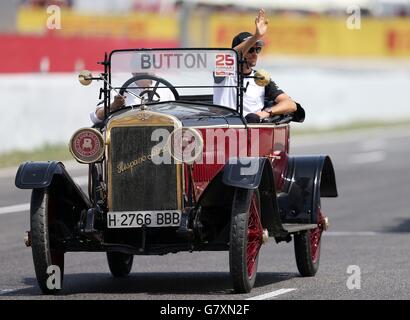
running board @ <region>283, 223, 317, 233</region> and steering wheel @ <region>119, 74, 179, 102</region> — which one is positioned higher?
steering wheel @ <region>119, 74, 179, 102</region>

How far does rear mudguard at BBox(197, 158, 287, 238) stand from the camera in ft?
28.8

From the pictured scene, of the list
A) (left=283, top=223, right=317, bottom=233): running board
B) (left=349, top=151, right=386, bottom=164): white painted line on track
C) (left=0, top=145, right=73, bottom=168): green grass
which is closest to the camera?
(left=283, top=223, right=317, bottom=233): running board

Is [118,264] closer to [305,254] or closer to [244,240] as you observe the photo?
[305,254]

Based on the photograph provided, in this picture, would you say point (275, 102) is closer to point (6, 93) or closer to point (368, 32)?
point (6, 93)

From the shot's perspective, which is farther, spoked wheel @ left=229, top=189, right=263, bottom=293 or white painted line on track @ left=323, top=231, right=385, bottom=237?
white painted line on track @ left=323, top=231, right=385, bottom=237

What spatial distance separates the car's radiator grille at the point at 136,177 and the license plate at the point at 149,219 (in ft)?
0.15

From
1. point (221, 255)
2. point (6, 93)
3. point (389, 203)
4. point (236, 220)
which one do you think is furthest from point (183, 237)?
point (6, 93)

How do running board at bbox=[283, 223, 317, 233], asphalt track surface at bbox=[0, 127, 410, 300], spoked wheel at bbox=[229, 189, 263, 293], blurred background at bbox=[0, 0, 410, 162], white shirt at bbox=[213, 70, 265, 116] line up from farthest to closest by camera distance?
blurred background at bbox=[0, 0, 410, 162]
white shirt at bbox=[213, 70, 265, 116]
running board at bbox=[283, 223, 317, 233]
asphalt track surface at bbox=[0, 127, 410, 300]
spoked wheel at bbox=[229, 189, 263, 293]

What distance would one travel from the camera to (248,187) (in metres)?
8.72

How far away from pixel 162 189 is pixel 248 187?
2.14ft

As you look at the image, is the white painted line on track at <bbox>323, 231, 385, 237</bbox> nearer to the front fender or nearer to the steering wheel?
the steering wheel

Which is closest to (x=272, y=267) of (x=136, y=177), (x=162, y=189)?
(x=162, y=189)

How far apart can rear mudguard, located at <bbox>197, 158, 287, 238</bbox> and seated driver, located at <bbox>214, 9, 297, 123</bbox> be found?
25.5 inches

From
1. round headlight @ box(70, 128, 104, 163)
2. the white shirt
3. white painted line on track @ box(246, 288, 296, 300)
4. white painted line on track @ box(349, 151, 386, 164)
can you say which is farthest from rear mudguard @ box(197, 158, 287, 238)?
white painted line on track @ box(349, 151, 386, 164)
